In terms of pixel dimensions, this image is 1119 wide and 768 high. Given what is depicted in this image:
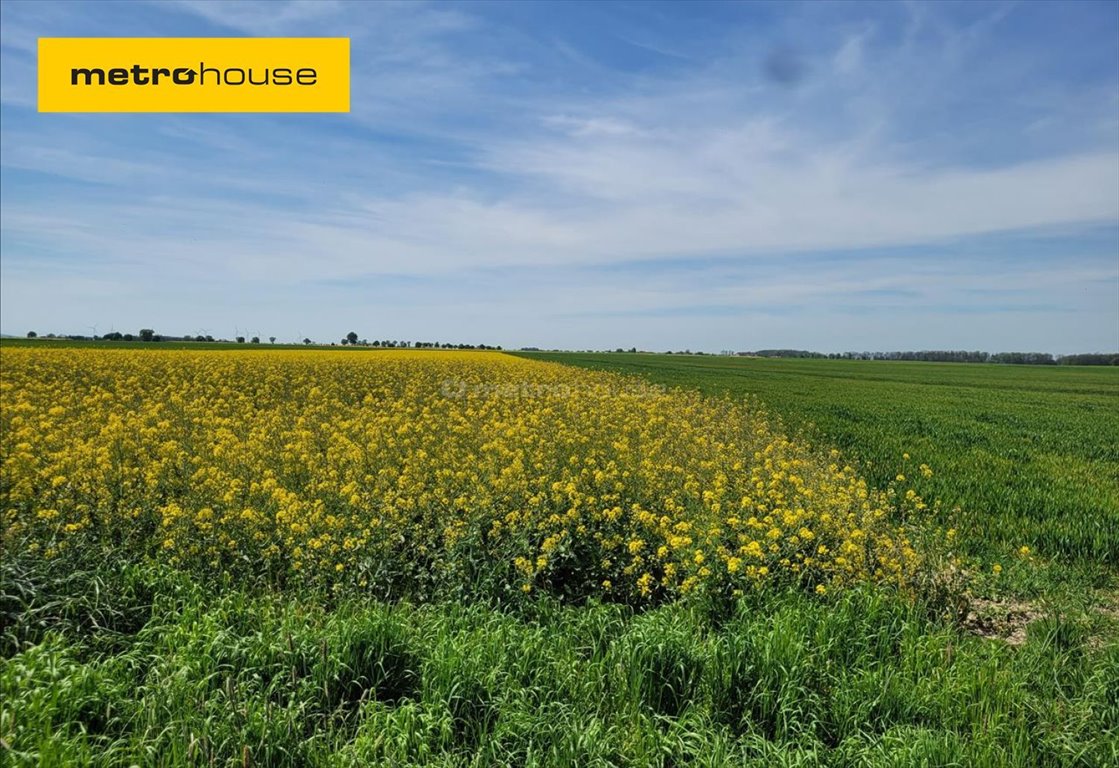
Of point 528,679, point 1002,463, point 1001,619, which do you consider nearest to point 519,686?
point 528,679

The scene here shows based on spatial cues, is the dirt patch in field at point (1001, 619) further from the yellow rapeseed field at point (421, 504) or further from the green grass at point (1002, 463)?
the green grass at point (1002, 463)

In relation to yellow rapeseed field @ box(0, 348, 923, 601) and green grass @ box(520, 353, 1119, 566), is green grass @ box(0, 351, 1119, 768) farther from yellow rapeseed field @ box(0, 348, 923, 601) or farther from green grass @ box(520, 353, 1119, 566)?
green grass @ box(520, 353, 1119, 566)

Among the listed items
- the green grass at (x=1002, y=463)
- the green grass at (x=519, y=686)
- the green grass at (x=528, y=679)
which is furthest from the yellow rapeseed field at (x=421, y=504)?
the green grass at (x=1002, y=463)

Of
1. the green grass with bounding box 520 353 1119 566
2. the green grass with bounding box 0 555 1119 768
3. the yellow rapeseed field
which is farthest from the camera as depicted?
the green grass with bounding box 520 353 1119 566

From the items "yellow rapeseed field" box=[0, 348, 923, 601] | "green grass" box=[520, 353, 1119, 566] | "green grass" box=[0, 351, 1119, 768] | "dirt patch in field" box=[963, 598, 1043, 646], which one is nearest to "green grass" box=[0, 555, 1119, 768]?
"green grass" box=[0, 351, 1119, 768]

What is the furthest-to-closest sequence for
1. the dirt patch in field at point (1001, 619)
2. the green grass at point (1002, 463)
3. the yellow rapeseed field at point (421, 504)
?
the green grass at point (1002, 463) → the yellow rapeseed field at point (421, 504) → the dirt patch in field at point (1001, 619)

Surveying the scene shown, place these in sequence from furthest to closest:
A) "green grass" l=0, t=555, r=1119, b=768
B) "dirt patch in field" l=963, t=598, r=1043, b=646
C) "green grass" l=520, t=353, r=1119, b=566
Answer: "green grass" l=520, t=353, r=1119, b=566, "dirt patch in field" l=963, t=598, r=1043, b=646, "green grass" l=0, t=555, r=1119, b=768

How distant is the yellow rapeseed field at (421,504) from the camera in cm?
527

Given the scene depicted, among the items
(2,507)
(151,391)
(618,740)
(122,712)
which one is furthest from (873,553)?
(151,391)

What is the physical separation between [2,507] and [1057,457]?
18246mm

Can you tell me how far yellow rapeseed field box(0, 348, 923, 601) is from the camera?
5.27 meters

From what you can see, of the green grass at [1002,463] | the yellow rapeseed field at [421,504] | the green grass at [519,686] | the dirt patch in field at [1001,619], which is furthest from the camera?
the green grass at [1002,463]

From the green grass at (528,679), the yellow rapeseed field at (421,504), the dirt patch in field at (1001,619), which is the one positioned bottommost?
the dirt patch in field at (1001,619)

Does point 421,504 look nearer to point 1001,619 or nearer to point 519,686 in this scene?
point 519,686
